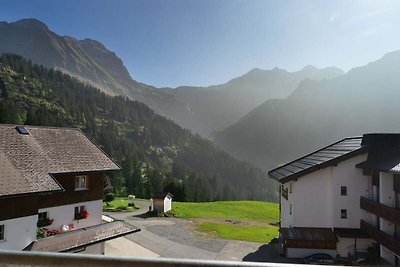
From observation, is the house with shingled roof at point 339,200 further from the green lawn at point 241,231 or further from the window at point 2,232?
the window at point 2,232

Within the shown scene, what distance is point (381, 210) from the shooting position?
80.2ft

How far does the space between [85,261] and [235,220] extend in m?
50.8

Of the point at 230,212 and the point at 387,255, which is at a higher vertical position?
the point at 387,255

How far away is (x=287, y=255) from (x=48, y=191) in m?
20.6

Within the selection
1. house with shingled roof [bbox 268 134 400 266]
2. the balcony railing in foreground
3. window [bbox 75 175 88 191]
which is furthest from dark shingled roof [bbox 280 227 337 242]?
the balcony railing in foreground

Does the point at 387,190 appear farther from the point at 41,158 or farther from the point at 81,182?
the point at 41,158

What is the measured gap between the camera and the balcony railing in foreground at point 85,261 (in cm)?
202

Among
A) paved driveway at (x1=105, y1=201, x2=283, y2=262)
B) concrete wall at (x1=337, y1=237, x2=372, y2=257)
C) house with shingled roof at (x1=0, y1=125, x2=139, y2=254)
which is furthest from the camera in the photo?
paved driveway at (x1=105, y1=201, x2=283, y2=262)

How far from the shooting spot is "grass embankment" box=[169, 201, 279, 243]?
40.1 metres

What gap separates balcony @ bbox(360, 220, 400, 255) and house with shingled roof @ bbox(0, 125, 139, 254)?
1790 cm

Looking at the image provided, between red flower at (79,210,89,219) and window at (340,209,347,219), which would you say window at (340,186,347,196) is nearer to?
window at (340,209,347,219)

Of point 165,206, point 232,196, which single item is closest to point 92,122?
point 232,196

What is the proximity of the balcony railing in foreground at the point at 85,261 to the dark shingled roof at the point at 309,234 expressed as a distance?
2837 centimetres

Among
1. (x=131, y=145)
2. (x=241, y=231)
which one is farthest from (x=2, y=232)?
(x=131, y=145)
